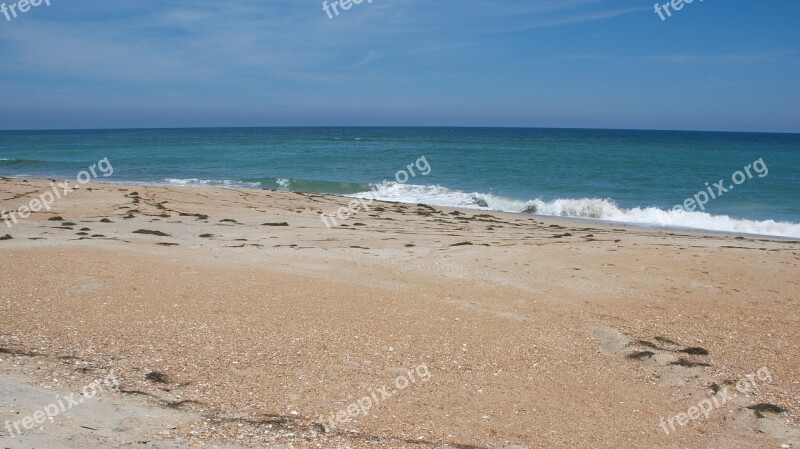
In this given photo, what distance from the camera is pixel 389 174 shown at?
35406 millimetres

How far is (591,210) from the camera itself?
71.7 feet

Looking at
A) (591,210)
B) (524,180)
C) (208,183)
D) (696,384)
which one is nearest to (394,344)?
(696,384)

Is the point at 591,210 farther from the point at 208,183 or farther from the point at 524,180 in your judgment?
the point at 208,183

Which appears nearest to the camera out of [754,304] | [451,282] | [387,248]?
[754,304]

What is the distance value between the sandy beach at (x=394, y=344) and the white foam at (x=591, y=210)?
8.96 m

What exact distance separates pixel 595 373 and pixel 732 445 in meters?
1.37

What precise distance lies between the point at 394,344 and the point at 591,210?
17.6 m

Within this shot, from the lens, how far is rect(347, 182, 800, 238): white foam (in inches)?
743

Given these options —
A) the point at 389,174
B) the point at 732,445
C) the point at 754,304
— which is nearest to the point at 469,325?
the point at 732,445

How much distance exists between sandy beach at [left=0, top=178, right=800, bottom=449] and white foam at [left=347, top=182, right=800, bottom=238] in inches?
353

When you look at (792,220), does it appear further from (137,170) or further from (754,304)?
(137,170)

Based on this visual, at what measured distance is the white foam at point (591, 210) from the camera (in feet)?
61.9

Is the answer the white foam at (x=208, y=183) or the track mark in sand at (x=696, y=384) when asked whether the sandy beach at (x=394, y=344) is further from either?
the white foam at (x=208, y=183)

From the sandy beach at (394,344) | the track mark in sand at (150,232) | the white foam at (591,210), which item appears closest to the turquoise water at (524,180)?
the white foam at (591,210)
